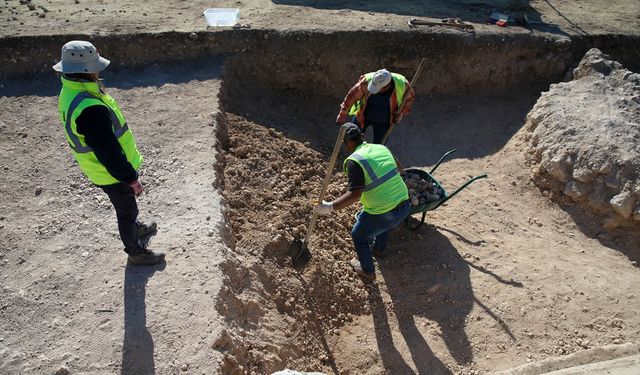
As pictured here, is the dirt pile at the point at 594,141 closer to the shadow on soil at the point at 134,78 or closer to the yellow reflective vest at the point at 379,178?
the yellow reflective vest at the point at 379,178

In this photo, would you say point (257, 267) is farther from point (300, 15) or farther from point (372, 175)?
point (300, 15)

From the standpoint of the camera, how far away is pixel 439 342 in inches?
189

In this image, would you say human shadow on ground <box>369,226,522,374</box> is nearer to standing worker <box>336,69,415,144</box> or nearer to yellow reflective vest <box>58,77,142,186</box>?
standing worker <box>336,69,415,144</box>

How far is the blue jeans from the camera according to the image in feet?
15.5

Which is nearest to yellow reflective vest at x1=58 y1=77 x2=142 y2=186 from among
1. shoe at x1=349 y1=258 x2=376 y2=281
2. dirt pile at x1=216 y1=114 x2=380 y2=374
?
dirt pile at x1=216 y1=114 x2=380 y2=374

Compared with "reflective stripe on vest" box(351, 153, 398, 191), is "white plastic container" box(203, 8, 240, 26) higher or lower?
higher

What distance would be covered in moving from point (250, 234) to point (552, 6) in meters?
7.92

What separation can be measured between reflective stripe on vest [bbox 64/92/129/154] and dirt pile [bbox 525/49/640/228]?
534cm

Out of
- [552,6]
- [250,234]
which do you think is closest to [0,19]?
[250,234]

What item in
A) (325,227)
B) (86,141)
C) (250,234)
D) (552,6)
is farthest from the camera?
(552,6)

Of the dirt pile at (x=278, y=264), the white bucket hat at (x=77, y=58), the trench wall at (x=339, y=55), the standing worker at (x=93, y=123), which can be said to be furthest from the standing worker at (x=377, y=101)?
the white bucket hat at (x=77, y=58)

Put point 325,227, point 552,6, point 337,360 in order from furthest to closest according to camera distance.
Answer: point 552,6 → point 325,227 → point 337,360

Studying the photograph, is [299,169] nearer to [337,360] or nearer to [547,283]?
[337,360]

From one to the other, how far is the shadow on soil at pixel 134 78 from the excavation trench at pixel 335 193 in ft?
1.16
